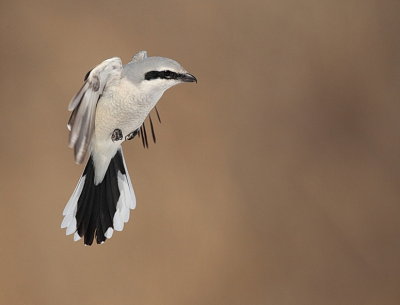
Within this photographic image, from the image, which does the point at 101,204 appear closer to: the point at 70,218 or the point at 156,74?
the point at 70,218

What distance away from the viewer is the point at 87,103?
0.56 m

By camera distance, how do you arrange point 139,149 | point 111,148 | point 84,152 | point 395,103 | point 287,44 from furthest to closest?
point 395,103
point 287,44
point 139,149
point 111,148
point 84,152

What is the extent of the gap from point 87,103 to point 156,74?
81 mm

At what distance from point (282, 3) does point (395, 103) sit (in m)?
0.35

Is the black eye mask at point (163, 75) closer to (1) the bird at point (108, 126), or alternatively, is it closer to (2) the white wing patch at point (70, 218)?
(1) the bird at point (108, 126)

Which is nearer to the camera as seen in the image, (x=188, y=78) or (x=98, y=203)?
Answer: (x=188, y=78)

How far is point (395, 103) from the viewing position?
1432mm

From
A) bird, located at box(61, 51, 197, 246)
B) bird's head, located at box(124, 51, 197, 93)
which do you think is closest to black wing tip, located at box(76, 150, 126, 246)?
bird, located at box(61, 51, 197, 246)

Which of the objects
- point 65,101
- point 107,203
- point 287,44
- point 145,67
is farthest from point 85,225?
point 287,44

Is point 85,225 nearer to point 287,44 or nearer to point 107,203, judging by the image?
point 107,203

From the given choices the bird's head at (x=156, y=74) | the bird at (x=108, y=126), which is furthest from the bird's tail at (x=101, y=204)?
the bird's head at (x=156, y=74)

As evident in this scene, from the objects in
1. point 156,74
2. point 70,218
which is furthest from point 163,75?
point 70,218

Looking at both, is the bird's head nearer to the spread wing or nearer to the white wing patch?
the spread wing

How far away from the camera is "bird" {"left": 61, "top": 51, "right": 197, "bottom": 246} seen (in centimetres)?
52
